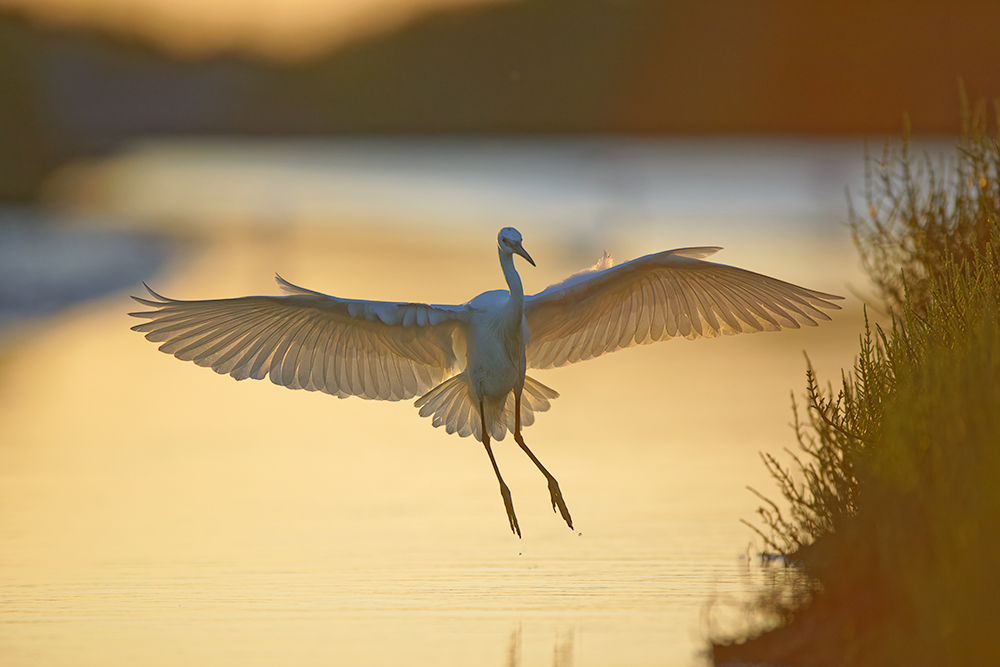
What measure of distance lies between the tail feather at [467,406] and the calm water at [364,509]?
50 centimetres

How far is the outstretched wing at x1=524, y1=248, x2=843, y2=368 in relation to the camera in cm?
709

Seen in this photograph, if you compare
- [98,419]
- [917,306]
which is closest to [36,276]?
[98,419]

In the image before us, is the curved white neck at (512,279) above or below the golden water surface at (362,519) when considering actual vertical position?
above

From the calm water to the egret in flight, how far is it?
70 cm

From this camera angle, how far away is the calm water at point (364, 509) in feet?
18.2

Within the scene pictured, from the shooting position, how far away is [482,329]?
716 centimetres

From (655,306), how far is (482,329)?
1005 millimetres

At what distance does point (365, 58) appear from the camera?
43.4 meters

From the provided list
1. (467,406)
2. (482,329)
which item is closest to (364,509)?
(467,406)

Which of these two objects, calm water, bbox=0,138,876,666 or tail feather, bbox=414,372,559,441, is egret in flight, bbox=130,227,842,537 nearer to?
tail feather, bbox=414,372,559,441

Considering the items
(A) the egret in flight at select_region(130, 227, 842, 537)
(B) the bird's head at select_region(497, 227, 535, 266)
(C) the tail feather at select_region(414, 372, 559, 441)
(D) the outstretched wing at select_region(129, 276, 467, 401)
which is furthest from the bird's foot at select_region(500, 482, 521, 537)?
(B) the bird's head at select_region(497, 227, 535, 266)

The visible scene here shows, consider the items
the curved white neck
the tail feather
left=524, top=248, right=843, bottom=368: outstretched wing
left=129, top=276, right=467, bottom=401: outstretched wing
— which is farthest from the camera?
the tail feather

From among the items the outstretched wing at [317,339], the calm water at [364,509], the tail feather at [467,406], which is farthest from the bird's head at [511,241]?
the calm water at [364,509]

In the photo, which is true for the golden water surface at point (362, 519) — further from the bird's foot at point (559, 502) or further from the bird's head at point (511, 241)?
the bird's head at point (511, 241)
